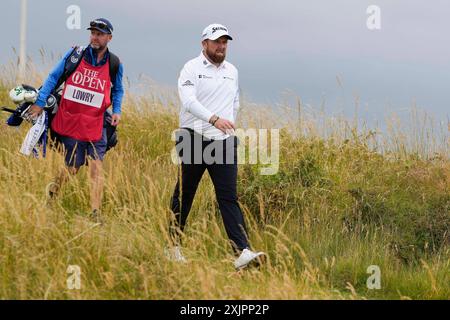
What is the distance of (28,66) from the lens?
15.7 metres

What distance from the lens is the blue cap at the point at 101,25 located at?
8.77m

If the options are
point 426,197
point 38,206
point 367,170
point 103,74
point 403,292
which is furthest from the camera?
point 367,170

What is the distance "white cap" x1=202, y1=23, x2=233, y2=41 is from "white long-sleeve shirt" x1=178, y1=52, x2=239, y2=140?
9.0 inches

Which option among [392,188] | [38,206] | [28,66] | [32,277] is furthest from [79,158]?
[28,66]

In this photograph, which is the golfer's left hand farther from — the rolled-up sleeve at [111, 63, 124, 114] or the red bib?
the red bib

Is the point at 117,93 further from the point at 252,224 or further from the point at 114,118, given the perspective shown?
the point at 252,224

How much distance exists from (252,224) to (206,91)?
2.71 m

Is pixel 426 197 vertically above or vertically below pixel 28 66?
below

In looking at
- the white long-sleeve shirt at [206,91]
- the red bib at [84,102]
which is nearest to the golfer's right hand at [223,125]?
the white long-sleeve shirt at [206,91]

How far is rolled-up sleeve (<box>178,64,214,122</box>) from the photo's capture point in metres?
7.34

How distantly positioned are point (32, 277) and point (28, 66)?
9.90 m

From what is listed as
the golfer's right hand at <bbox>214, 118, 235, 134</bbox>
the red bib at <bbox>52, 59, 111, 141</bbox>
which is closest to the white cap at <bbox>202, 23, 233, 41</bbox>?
the golfer's right hand at <bbox>214, 118, 235, 134</bbox>

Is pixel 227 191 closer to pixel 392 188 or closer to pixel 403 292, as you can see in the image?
pixel 403 292

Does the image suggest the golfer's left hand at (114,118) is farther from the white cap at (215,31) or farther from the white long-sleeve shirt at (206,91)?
the white cap at (215,31)
